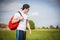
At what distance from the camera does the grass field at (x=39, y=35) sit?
354 cm

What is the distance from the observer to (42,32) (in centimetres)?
356

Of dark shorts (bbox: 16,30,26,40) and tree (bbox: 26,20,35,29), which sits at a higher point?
tree (bbox: 26,20,35,29)

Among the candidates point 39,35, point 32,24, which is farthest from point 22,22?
point 39,35

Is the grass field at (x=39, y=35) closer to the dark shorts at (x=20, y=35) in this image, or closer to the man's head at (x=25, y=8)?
the dark shorts at (x=20, y=35)

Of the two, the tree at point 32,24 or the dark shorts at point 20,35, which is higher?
the tree at point 32,24

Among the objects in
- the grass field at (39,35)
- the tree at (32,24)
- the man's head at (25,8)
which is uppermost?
the man's head at (25,8)

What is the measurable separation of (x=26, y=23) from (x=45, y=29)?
0.30 m

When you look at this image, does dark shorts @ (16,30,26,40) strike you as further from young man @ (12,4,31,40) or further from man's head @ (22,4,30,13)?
man's head @ (22,4,30,13)

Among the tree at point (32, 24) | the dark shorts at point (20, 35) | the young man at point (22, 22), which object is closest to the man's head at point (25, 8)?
the young man at point (22, 22)

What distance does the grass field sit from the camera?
354 centimetres

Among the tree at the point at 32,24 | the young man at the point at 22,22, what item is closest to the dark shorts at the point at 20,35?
the young man at the point at 22,22

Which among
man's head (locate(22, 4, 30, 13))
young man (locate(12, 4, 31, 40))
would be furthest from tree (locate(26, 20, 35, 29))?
man's head (locate(22, 4, 30, 13))

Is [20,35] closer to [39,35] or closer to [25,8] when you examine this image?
[39,35]

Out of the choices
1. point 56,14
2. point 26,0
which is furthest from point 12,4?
point 56,14
